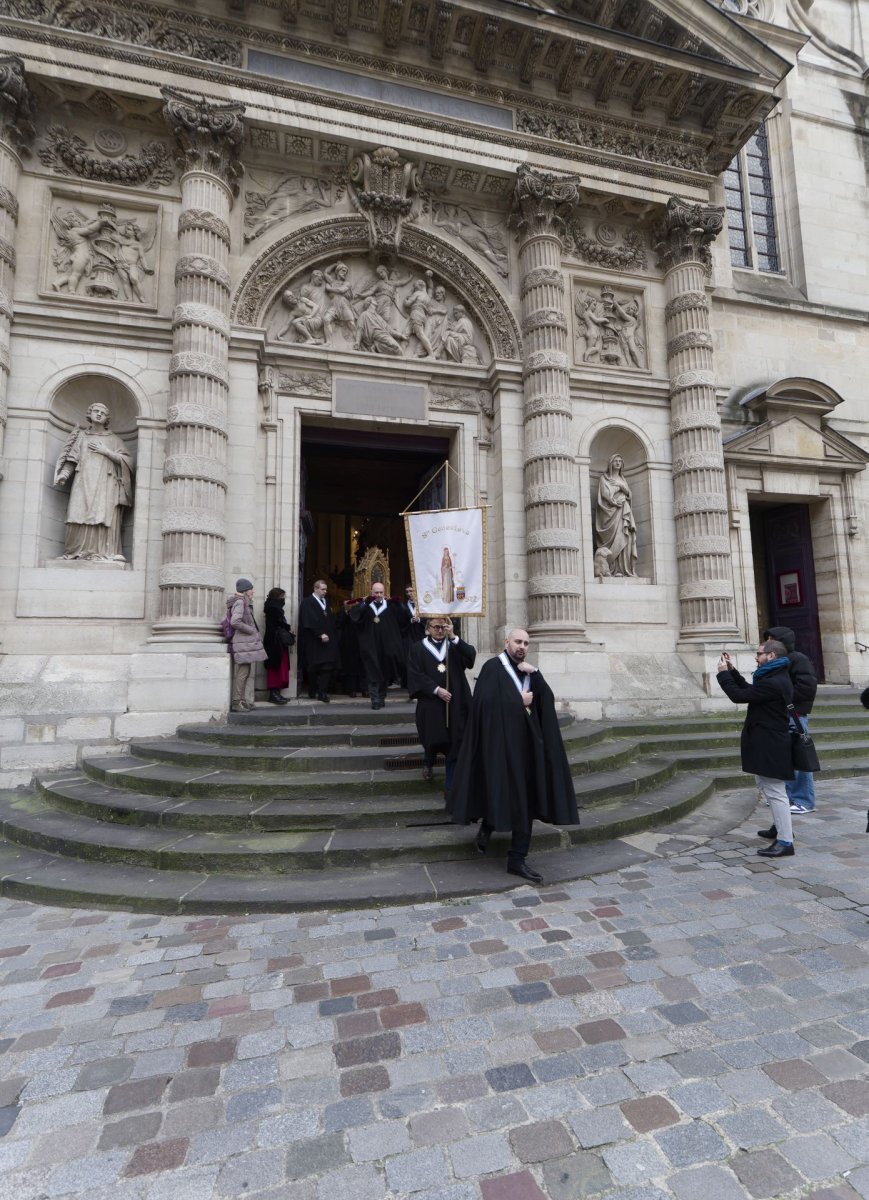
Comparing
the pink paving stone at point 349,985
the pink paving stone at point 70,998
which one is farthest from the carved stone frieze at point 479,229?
the pink paving stone at point 70,998

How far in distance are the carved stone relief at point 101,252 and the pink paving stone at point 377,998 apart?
9759 millimetres

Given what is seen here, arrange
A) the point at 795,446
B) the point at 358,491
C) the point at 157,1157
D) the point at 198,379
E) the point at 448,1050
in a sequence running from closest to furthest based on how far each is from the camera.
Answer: the point at 157,1157
the point at 448,1050
the point at 198,379
the point at 795,446
the point at 358,491

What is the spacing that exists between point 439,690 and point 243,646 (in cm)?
364

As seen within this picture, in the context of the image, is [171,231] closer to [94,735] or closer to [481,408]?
[481,408]

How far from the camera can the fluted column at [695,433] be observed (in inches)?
425

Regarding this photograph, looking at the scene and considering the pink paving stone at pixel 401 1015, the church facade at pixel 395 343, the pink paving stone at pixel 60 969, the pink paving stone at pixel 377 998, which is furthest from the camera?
the church facade at pixel 395 343

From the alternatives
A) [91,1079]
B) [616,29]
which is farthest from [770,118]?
[91,1079]

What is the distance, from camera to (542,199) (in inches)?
416

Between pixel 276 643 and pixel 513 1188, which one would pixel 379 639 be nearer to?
pixel 276 643

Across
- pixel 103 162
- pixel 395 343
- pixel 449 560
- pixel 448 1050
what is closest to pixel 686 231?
pixel 395 343

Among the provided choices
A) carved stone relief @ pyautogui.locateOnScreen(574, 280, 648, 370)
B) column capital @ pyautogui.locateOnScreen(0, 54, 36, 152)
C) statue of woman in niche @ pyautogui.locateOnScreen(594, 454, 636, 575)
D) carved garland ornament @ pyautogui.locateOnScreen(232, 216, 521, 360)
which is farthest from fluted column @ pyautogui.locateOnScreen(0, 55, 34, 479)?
statue of woman in niche @ pyautogui.locateOnScreen(594, 454, 636, 575)

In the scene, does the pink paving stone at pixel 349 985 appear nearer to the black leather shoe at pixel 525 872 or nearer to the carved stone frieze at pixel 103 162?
the black leather shoe at pixel 525 872

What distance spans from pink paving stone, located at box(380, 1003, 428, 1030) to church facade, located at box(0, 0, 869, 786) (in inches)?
218

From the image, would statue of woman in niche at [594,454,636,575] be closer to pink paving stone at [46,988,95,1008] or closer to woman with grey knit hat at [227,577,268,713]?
woman with grey knit hat at [227,577,268,713]
